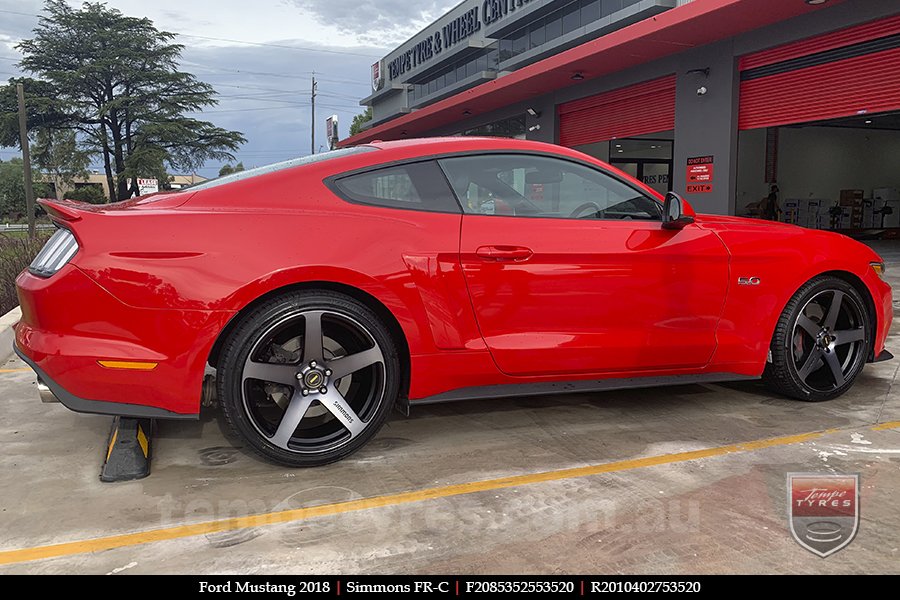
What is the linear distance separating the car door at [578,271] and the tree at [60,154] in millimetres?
40951

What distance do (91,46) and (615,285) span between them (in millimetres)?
45160

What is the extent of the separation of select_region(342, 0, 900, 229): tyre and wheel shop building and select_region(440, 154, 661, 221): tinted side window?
25.3 feet

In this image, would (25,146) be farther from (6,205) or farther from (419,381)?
(6,205)

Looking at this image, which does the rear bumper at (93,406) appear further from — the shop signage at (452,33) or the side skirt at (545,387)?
the shop signage at (452,33)

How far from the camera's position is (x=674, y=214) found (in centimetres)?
352

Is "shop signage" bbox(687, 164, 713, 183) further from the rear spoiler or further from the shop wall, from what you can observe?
the rear spoiler

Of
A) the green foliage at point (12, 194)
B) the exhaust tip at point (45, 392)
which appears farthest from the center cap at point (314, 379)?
the green foliage at point (12, 194)

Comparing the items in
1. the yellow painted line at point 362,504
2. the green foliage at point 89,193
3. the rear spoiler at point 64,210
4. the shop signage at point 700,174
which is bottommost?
the yellow painted line at point 362,504

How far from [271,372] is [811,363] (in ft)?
10.2

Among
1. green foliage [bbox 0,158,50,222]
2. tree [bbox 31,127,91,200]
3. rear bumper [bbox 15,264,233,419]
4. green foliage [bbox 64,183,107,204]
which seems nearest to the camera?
rear bumper [bbox 15,264,233,419]

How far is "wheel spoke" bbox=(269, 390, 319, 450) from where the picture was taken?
2973 mm

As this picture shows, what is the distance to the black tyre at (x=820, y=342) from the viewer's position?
392 cm

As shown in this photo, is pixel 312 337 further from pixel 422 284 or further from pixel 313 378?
pixel 422 284

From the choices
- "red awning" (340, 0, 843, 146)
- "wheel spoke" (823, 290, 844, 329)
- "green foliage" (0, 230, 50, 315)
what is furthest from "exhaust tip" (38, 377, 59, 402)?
"red awning" (340, 0, 843, 146)
